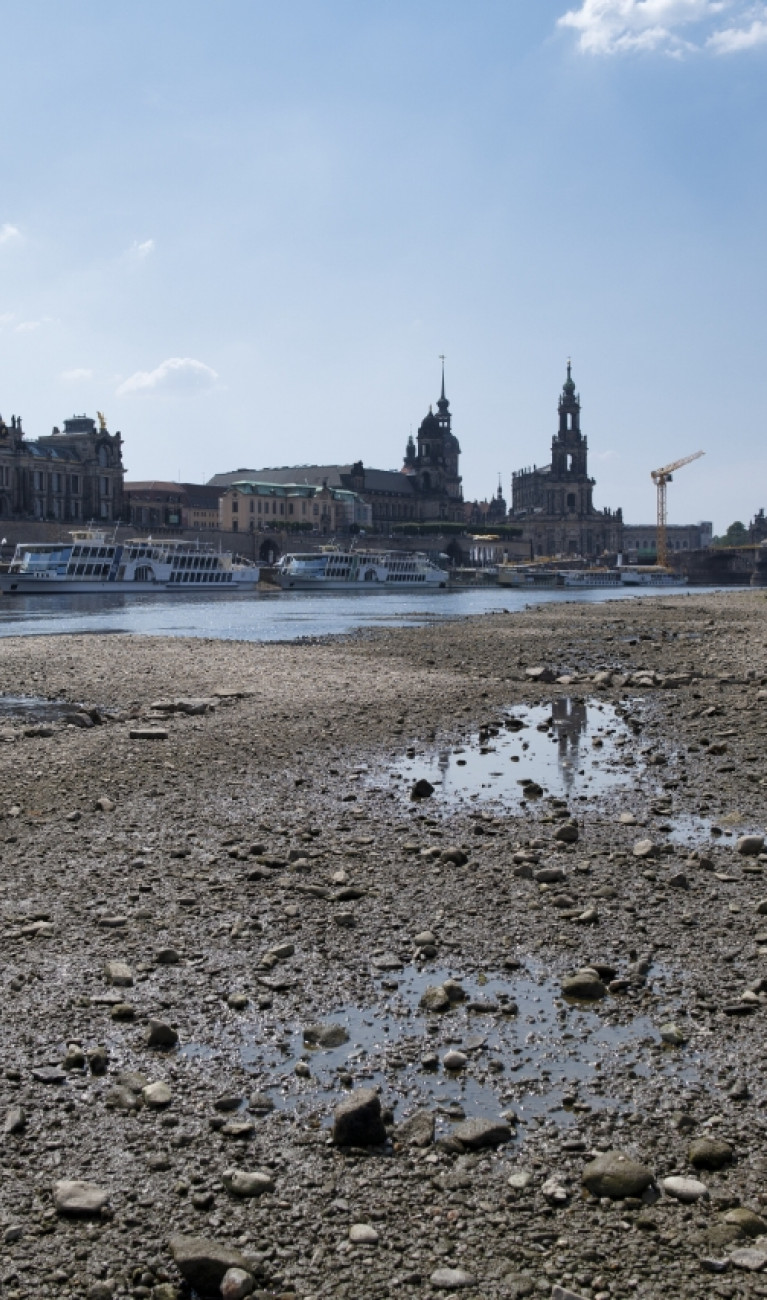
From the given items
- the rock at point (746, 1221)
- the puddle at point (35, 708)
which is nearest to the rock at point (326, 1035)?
the rock at point (746, 1221)

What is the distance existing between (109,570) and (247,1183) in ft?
331

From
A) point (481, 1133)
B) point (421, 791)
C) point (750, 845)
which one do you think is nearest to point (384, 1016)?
point (481, 1133)

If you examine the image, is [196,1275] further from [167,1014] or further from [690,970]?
[690,970]

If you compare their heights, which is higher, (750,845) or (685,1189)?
(750,845)

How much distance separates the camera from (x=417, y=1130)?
21.0ft

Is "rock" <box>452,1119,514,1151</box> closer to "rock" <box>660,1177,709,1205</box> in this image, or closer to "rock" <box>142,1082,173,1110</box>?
"rock" <box>660,1177,709,1205</box>

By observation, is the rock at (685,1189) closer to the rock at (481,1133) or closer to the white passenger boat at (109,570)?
the rock at (481,1133)

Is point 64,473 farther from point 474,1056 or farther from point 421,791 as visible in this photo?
point 474,1056

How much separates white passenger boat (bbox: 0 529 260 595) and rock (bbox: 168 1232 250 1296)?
317ft

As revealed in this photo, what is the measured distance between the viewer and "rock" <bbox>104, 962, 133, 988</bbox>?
841 cm

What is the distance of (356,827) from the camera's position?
1309cm

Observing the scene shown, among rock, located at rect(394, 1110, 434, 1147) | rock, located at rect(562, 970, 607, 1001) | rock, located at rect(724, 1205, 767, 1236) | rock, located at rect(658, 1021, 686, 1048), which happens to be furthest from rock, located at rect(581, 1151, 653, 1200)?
A: rock, located at rect(562, 970, 607, 1001)

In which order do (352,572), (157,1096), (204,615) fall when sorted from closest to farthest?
(157,1096)
(204,615)
(352,572)

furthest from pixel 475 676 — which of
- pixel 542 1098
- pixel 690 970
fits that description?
pixel 542 1098
